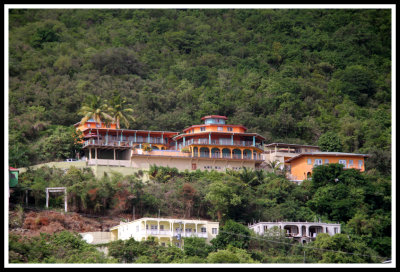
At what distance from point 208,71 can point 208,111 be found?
709 inches

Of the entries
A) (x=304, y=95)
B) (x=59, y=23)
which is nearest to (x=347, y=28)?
(x=304, y=95)

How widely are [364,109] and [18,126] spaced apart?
37.3 metres

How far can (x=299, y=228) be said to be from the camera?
5034 centimetres

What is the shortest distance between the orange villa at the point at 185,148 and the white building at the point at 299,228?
38.6 ft

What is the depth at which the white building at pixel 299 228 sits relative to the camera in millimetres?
49772

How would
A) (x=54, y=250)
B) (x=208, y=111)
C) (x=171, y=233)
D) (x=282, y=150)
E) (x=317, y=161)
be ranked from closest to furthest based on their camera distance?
(x=54, y=250) → (x=171, y=233) → (x=317, y=161) → (x=282, y=150) → (x=208, y=111)

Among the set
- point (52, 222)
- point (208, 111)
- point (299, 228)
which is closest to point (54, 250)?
point (52, 222)

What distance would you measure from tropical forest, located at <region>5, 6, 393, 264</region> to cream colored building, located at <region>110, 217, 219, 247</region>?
37.4 inches

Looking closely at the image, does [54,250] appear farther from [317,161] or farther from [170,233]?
[317,161]

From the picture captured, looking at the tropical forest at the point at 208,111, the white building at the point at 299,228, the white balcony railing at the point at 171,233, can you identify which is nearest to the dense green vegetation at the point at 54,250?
the tropical forest at the point at 208,111

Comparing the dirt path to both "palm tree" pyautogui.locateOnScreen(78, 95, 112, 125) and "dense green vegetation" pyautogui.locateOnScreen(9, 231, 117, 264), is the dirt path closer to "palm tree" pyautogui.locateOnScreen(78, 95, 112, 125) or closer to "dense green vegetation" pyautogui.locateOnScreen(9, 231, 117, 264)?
"dense green vegetation" pyautogui.locateOnScreen(9, 231, 117, 264)

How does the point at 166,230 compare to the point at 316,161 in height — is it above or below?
below

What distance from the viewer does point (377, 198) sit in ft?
182

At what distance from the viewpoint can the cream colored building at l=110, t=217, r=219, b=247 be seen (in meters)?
46.6
